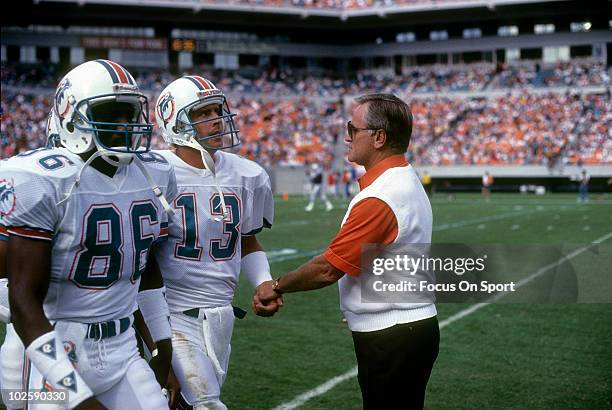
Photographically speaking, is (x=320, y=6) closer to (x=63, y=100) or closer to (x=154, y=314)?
(x=154, y=314)

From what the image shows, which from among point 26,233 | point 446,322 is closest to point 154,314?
point 26,233

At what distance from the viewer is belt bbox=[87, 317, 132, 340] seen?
265 cm

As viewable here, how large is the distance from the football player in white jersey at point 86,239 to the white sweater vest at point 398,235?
32.8 inches

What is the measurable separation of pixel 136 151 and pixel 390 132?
1058 millimetres

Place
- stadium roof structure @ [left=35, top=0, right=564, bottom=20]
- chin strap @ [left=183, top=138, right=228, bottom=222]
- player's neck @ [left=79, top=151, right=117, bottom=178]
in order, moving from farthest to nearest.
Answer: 1. stadium roof structure @ [left=35, top=0, right=564, bottom=20]
2. chin strap @ [left=183, top=138, right=228, bottom=222]
3. player's neck @ [left=79, top=151, right=117, bottom=178]

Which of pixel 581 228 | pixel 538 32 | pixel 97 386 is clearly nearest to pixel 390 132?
pixel 97 386

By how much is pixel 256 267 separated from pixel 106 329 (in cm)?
140

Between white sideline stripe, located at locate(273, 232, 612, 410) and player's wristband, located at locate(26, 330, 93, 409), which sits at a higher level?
player's wristband, located at locate(26, 330, 93, 409)

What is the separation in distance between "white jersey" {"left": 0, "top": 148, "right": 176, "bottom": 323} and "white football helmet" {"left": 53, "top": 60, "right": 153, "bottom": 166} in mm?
80

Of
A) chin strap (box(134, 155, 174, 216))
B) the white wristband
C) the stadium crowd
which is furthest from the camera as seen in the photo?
the stadium crowd

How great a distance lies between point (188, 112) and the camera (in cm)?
A: 378

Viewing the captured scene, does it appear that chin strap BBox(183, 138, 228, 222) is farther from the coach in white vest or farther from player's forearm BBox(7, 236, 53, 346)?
player's forearm BBox(7, 236, 53, 346)

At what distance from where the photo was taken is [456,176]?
125 ft

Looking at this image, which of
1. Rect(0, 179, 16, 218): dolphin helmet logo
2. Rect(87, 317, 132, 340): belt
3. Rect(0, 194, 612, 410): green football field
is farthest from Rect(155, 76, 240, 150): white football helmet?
Rect(0, 194, 612, 410): green football field
